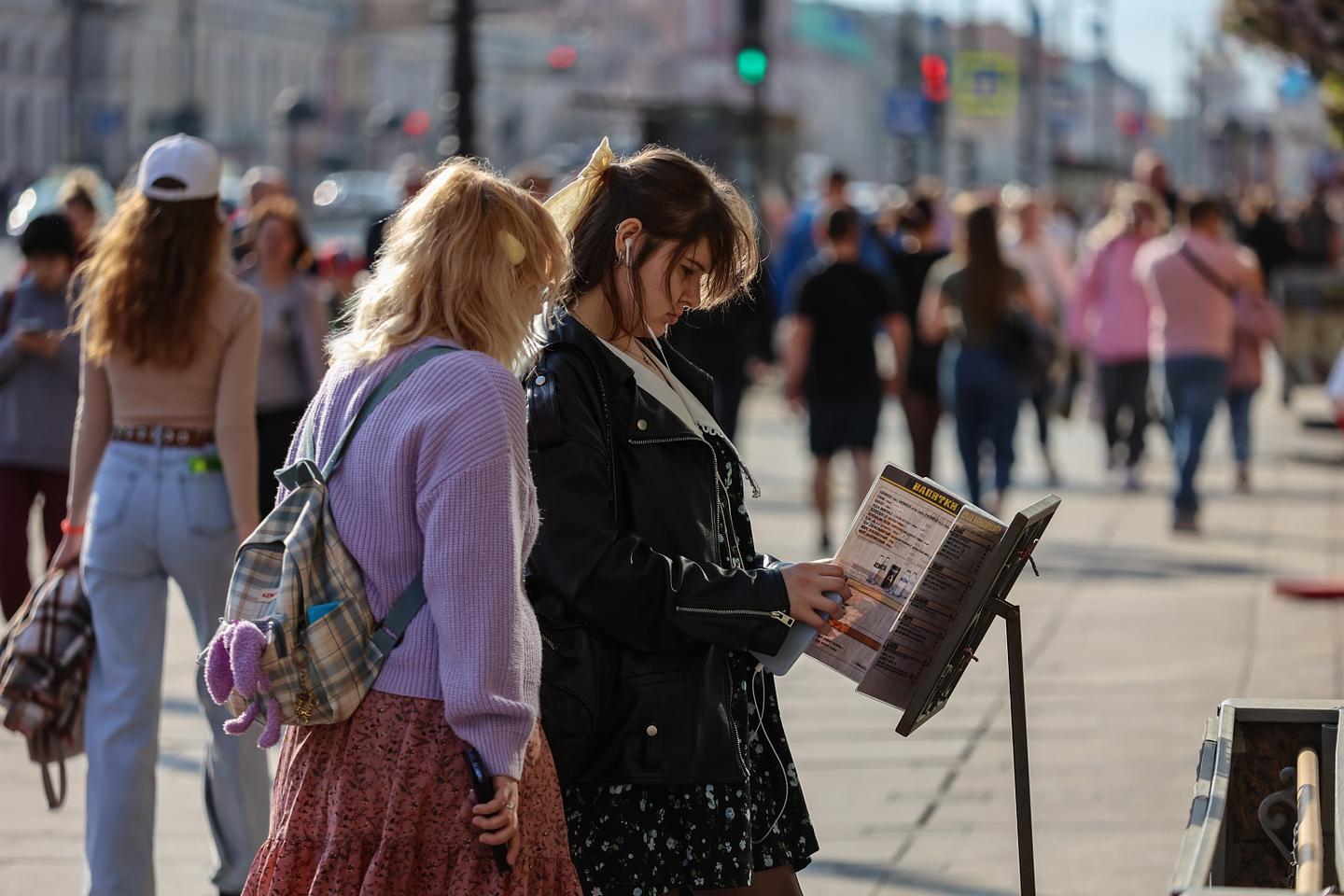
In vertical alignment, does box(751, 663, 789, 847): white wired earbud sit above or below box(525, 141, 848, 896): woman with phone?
below

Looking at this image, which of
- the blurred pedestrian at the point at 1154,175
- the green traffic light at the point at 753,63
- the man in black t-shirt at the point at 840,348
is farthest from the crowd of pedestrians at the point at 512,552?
the green traffic light at the point at 753,63

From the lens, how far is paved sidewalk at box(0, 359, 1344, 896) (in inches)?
210

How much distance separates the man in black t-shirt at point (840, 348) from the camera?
10.7m

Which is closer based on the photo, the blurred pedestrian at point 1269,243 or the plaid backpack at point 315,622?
the plaid backpack at point 315,622

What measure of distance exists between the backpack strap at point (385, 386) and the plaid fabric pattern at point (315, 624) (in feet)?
0.18

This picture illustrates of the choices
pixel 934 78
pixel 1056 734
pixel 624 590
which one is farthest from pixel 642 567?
pixel 934 78

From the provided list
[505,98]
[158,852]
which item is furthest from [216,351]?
[505,98]

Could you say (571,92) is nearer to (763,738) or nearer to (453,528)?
(763,738)

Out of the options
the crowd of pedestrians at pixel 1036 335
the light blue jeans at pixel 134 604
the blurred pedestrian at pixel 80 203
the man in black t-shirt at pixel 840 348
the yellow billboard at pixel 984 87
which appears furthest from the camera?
the yellow billboard at pixel 984 87

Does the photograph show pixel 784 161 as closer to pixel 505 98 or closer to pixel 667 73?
pixel 505 98

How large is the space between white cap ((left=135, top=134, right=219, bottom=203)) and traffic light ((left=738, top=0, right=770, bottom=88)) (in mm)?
12486

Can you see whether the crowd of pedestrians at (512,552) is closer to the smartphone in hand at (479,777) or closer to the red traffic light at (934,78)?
the smartphone in hand at (479,777)

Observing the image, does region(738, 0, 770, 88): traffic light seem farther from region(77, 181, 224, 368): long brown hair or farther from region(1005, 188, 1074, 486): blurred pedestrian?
region(77, 181, 224, 368): long brown hair

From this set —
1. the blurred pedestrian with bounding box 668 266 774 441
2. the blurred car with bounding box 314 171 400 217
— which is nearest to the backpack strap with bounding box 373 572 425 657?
the blurred pedestrian with bounding box 668 266 774 441
